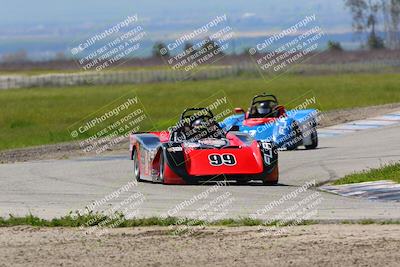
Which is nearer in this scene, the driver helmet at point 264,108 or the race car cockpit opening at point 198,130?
the race car cockpit opening at point 198,130

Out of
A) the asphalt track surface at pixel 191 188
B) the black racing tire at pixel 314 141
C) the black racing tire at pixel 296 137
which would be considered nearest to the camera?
the asphalt track surface at pixel 191 188

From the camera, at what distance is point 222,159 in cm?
2066

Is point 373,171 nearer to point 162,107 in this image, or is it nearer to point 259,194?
point 259,194

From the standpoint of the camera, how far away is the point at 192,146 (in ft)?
69.1

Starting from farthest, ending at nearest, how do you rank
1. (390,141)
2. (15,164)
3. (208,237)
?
(390,141) → (15,164) → (208,237)

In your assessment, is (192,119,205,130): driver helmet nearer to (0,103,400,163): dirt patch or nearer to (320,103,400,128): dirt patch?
(0,103,400,163): dirt patch

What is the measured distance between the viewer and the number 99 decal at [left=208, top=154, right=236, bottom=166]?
812 inches

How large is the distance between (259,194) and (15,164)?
9.52 meters

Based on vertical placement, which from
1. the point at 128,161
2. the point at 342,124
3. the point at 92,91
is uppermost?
the point at 128,161

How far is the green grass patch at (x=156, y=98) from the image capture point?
4275cm

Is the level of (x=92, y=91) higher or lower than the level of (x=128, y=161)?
lower

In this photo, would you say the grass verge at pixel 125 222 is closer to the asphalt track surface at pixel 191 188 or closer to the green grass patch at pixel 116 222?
the green grass patch at pixel 116 222

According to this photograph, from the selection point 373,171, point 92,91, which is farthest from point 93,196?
point 92,91

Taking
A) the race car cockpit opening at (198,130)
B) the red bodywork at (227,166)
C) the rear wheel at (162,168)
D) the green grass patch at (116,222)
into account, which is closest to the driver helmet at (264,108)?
the race car cockpit opening at (198,130)
